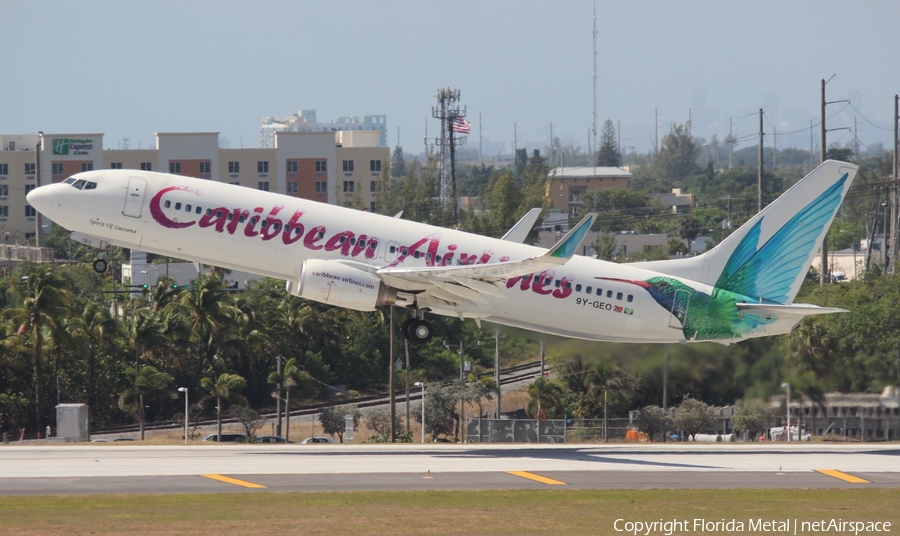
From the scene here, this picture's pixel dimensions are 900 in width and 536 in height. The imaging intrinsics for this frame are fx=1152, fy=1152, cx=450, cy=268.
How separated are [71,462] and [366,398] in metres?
54.4

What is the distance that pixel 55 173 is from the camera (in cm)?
16988

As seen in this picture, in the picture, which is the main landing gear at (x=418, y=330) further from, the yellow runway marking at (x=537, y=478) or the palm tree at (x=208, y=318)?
the palm tree at (x=208, y=318)

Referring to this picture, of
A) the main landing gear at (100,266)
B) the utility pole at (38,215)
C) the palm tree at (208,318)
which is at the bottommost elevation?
the palm tree at (208,318)

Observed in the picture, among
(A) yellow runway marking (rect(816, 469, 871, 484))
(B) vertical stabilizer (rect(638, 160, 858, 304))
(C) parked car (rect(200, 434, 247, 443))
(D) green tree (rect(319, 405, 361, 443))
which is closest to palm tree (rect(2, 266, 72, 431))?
(C) parked car (rect(200, 434, 247, 443))

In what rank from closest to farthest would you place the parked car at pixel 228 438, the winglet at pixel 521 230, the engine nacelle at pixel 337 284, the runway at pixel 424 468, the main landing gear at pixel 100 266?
the runway at pixel 424 468, the engine nacelle at pixel 337 284, the main landing gear at pixel 100 266, the winglet at pixel 521 230, the parked car at pixel 228 438

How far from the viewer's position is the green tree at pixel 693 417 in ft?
179

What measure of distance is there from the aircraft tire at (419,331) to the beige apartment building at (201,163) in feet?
391

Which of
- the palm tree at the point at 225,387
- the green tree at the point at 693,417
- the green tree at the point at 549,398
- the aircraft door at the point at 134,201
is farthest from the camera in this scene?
the palm tree at the point at 225,387

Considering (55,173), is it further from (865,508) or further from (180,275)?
(865,508)

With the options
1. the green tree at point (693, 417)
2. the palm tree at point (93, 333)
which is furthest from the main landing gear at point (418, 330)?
the palm tree at point (93, 333)

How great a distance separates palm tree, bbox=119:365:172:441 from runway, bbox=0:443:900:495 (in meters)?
35.4

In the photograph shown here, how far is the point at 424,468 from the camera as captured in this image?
39.8m

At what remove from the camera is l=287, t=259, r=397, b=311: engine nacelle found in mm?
42281

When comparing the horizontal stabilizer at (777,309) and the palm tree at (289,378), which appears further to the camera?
the palm tree at (289,378)
